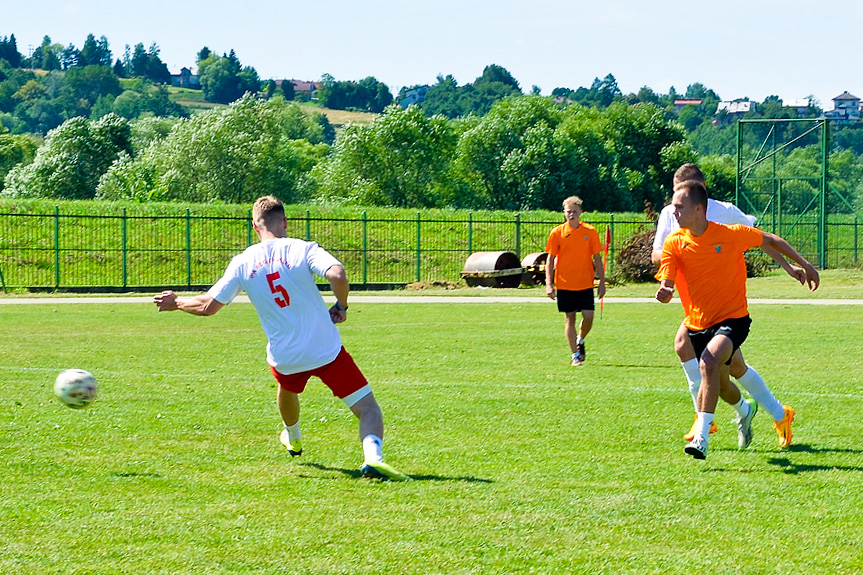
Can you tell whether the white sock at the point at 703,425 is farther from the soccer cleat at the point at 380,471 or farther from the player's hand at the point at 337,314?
the player's hand at the point at 337,314

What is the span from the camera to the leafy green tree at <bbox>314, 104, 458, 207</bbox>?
71062 millimetres

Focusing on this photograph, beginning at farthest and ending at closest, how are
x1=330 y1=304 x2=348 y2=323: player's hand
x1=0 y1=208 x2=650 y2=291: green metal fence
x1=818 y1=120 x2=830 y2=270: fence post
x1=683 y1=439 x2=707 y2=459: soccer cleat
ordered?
x1=818 y1=120 x2=830 y2=270: fence post < x1=0 y1=208 x2=650 y2=291: green metal fence < x1=683 y1=439 x2=707 y2=459: soccer cleat < x1=330 y1=304 x2=348 y2=323: player's hand

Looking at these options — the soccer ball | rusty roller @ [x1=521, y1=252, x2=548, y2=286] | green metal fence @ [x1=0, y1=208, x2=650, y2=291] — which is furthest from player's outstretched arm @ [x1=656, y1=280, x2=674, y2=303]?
green metal fence @ [x1=0, y1=208, x2=650, y2=291]

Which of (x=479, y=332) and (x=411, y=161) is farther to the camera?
(x=411, y=161)

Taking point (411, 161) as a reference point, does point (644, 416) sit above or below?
below

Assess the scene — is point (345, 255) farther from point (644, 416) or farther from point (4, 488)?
A: point (4, 488)

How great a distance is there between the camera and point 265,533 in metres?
5.48

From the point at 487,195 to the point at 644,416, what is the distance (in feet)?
243

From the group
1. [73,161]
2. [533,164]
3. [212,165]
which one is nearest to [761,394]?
[212,165]

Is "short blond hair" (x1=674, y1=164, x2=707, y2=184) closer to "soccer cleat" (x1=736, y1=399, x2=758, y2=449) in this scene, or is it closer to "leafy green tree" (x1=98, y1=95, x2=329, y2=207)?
"soccer cleat" (x1=736, y1=399, x2=758, y2=449)

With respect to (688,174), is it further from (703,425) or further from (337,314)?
(337,314)

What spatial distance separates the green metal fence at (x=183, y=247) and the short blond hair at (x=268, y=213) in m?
26.8

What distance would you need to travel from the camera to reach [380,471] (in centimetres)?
665

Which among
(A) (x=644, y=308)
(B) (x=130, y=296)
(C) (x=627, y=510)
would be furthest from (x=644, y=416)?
(B) (x=130, y=296)
